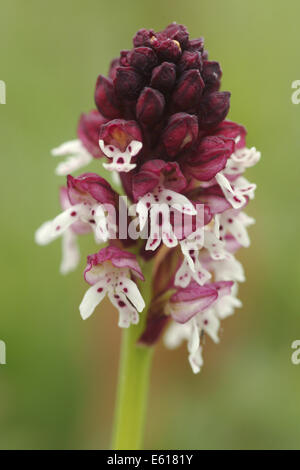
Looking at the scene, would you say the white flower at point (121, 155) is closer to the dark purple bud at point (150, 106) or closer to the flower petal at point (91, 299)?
the dark purple bud at point (150, 106)

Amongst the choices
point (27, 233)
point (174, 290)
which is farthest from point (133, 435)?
point (27, 233)

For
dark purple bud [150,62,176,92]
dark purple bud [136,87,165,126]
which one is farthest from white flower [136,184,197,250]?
dark purple bud [150,62,176,92]

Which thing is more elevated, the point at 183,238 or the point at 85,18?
the point at 85,18

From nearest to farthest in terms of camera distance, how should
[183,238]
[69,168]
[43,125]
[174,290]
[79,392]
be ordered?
[183,238]
[174,290]
[69,168]
[79,392]
[43,125]

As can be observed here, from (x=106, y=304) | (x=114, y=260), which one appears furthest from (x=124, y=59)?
(x=106, y=304)

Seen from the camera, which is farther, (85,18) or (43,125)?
A: (85,18)

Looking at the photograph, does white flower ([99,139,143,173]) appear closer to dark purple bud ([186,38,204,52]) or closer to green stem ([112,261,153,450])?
dark purple bud ([186,38,204,52])

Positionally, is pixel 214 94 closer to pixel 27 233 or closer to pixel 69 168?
pixel 69 168
